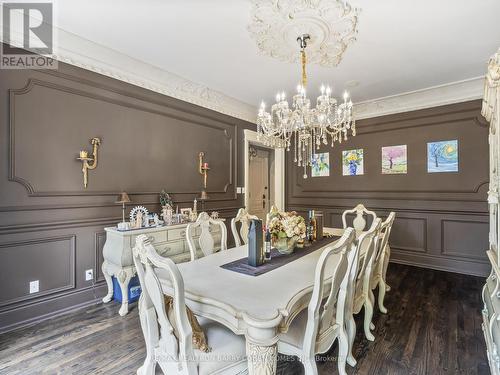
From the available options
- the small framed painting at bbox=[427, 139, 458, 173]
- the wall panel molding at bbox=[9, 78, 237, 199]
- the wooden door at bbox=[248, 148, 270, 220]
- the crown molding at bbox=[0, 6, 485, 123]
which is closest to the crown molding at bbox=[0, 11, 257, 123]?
the crown molding at bbox=[0, 6, 485, 123]

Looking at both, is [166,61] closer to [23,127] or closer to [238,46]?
[238,46]

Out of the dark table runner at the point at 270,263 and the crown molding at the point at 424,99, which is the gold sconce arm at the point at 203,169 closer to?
the dark table runner at the point at 270,263

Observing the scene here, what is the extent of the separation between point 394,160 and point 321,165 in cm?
128

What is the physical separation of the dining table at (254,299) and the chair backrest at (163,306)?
0.63ft

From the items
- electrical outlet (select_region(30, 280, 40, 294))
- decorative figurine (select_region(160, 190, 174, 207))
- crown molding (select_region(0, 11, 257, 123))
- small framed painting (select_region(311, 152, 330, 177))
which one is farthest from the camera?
small framed painting (select_region(311, 152, 330, 177))

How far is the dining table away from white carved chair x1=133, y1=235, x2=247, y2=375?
0.14 m

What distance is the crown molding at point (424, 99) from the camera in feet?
11.8

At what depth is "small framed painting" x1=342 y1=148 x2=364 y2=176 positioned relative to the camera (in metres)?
4.65

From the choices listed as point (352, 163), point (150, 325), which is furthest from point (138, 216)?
point (352, 163)

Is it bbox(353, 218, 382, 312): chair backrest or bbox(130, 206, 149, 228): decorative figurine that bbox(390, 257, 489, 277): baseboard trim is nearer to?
bbox(353, 218, 382, 312): chair backrest

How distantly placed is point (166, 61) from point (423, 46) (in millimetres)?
2785

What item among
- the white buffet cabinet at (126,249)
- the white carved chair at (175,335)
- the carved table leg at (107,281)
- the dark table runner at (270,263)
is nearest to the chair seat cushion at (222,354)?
the white carved chair at (175,335)

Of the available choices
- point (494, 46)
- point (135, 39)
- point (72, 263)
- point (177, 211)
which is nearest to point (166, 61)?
point (135, 39)

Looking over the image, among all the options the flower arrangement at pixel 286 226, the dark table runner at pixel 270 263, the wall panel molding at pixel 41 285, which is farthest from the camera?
the wall panel molding at pixel 41 285
